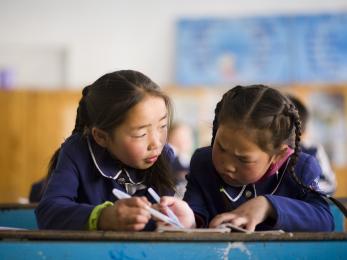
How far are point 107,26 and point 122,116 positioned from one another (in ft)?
13.6

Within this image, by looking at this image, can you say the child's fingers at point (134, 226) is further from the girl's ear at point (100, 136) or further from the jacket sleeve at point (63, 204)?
the girl's ear at point (100, 136)

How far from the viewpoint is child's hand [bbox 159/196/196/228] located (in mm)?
1044

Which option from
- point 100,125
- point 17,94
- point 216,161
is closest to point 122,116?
point 100,125

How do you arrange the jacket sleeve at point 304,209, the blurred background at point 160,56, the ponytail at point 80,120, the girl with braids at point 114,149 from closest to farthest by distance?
the jacket sleeve at point 304,209, the girl with braids at point 114,149, the ponytail at point 80,120, the blurred background at point 160,56

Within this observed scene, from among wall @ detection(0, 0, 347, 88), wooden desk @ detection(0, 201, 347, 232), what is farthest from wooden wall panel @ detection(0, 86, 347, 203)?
wooden desk @ detection(0, 201, 347, 232)

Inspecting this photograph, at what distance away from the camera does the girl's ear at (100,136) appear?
1257 millimetres

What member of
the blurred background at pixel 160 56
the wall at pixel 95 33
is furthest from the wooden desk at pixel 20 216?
the wall at pixel 95 33

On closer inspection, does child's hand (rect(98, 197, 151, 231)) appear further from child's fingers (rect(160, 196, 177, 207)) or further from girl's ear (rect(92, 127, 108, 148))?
girl's ear (rect(92, 127, 108, 148))

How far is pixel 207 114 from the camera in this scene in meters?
4.85

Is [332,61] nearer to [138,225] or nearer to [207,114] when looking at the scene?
[207,114]

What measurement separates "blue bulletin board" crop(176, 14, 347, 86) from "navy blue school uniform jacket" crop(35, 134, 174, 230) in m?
3.75

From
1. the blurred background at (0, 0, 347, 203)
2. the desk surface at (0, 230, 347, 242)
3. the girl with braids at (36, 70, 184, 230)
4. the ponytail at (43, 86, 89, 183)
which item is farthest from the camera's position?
the blurred background at (0, 0, 347, 203)

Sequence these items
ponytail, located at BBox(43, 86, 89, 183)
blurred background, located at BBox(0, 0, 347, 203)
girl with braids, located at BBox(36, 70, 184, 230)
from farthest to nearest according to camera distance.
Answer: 1. blurred background, located at BBox(0, 0, 347, 203)
2. ponytail, located at BBox(43, 86, 89, 183)
3. girl with braids, located at BBox(36, 70, 184, 230)

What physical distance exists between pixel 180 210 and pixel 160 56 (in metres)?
4.16
